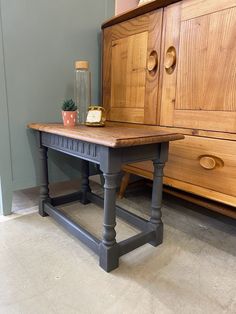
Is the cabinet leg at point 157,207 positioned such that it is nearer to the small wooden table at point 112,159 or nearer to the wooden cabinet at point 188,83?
the small wooden table at point 112,159

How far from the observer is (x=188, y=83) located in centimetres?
105

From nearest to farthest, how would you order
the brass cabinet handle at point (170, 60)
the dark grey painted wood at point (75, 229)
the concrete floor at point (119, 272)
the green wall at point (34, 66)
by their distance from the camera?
the concrete floor at point (119, 272)
the dark grey painted wood at point (75, 229)
the brass cabinet handle at point (170, 60)
the green wall at point (34, 66)

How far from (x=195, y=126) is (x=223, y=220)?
61 cm

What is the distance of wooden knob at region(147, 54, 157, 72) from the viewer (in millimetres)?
1173

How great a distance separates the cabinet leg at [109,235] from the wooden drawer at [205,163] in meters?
0.39

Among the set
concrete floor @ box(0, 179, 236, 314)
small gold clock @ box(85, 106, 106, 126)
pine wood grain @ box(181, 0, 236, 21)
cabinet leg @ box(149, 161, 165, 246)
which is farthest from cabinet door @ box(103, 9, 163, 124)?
concrete floor @ box(0, 179, 236, 314)

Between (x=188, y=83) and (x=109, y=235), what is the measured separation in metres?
0.73

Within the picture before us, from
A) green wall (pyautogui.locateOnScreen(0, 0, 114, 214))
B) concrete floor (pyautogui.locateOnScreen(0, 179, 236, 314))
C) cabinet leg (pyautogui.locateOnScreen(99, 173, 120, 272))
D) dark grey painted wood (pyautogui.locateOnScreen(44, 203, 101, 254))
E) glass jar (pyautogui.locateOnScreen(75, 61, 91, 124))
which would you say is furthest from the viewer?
glass jar (pyautogui.locateOnScreen(75, 61, 91, 124))

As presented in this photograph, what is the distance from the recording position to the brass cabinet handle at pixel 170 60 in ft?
3.58

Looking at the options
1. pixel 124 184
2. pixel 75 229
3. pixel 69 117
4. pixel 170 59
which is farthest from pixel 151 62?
pixel 75 229

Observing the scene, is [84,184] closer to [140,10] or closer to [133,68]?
[133,68]

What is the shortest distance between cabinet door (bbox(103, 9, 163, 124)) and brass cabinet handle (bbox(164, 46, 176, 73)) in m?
0.06

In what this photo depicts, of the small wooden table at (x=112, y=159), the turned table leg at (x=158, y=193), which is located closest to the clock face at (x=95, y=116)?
the small wooden table at (x=112, y=159)

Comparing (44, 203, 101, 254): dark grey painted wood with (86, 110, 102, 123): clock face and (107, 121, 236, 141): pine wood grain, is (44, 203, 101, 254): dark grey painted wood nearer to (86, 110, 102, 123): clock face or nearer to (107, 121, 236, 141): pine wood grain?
(86, 110, 102, 123): clock face
